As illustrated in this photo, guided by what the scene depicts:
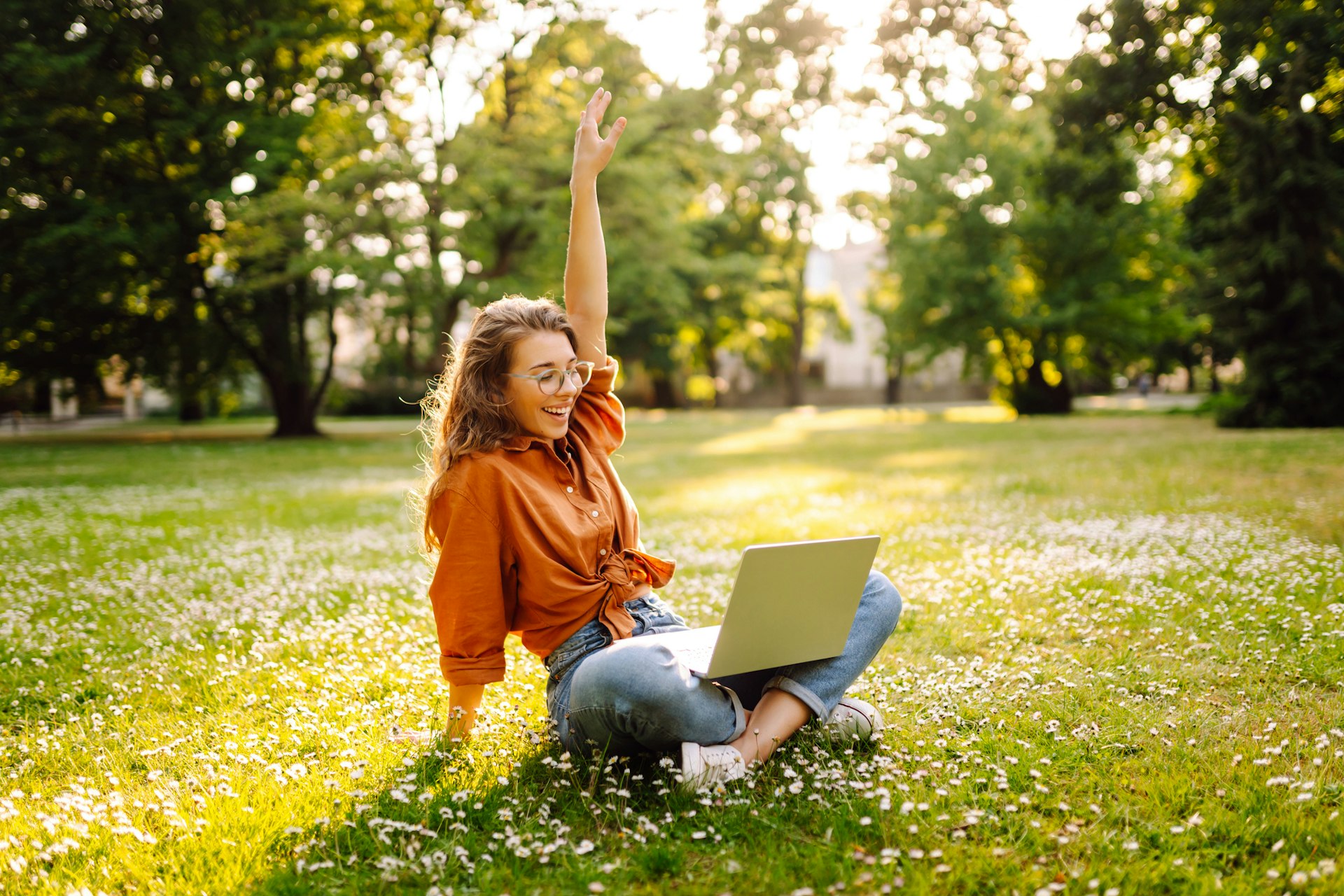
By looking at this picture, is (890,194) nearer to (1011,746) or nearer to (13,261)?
(13,261)

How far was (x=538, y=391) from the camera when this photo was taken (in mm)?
3672

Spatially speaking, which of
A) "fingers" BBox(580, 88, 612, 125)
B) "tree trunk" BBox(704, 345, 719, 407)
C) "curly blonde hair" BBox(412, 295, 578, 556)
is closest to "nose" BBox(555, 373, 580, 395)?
"curly blonde hair" BBox(412, 295, 578, 556)

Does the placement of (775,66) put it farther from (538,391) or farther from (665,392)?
(665,392)

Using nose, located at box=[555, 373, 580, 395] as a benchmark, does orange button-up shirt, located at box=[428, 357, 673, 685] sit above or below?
below

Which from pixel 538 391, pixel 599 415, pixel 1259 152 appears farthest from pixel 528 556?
pixel 1259 152

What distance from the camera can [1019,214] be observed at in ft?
114

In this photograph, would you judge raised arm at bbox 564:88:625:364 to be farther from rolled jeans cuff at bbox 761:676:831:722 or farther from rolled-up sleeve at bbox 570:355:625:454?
rolled jeans cuff at bbox 761:676:831:722

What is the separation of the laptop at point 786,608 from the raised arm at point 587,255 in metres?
1.32

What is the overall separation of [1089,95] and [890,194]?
77.9 feet

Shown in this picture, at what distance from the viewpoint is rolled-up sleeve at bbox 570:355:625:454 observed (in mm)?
4051

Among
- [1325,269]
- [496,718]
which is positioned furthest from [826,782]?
[1325,269]

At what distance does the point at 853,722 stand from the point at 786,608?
800mm

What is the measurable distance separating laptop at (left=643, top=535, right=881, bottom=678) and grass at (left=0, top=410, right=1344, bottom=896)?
1.51ft

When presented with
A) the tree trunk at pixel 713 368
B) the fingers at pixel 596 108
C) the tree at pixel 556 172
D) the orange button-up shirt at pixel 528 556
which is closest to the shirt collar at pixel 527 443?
the orange button-up shirt at pixel 528 556
